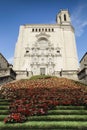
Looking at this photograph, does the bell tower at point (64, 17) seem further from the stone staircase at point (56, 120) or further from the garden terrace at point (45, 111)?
the stone staircase at point (56, 120)

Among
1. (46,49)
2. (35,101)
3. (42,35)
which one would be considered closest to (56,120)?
(35,101)

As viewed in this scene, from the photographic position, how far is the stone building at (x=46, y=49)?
47500 millimetres

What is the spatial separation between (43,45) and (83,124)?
4401 cm

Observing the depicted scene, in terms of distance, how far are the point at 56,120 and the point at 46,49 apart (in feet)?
136

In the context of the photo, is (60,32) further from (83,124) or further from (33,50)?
(83,124)

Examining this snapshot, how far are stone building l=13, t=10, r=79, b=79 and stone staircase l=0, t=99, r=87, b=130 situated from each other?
32873mm

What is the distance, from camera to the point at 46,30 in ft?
180

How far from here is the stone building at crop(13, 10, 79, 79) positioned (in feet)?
156

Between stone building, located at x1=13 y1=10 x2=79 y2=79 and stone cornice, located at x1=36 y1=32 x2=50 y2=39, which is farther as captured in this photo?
stone cornice, located at x1=36 y1=32 x2=50 y2=39

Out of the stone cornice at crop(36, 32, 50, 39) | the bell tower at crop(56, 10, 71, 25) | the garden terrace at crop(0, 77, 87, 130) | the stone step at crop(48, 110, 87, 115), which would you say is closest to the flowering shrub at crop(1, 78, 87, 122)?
the garden terrace at crop(0, 77, 87, 130)

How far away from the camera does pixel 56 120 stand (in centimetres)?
1016

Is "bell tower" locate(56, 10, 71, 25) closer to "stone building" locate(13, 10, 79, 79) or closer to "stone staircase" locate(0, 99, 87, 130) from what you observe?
"stone building" locate(13, 10, 79, 79)

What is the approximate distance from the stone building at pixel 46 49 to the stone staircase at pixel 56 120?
32873 mm

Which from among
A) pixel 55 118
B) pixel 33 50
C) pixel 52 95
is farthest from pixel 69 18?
pixel 55 118
